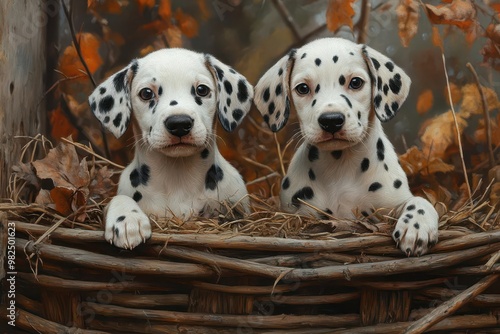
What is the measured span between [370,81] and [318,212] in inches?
23.3

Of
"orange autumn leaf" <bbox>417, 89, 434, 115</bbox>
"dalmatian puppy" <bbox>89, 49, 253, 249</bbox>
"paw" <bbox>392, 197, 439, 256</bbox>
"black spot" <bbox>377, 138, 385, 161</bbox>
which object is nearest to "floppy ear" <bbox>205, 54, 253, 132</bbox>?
"dalmatian puppy" <bbox>89, 49, 253, 249</bbox>

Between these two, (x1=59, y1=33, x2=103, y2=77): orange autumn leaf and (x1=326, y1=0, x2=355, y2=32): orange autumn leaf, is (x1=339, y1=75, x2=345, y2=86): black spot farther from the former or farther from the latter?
(x1=59, y1=33, x2=103, y2=77): orange autumn leaf

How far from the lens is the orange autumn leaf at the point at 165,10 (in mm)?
4359

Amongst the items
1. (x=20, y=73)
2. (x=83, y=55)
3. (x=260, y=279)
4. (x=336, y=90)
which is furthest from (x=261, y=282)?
(x=83, y=55)

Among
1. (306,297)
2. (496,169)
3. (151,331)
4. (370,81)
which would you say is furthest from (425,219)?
(496,169)

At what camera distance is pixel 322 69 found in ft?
10.8

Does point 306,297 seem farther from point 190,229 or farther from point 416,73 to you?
point 416,73

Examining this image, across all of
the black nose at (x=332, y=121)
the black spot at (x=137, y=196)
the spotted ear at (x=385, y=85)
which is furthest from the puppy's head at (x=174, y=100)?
the spotted ear at (x=385, y=85)

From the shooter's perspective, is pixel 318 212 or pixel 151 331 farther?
pixel 318 212

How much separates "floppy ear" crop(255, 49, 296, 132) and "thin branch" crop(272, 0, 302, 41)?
2.94 feet

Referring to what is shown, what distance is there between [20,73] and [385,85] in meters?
1.71

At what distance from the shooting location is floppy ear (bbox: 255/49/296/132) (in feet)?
11.3

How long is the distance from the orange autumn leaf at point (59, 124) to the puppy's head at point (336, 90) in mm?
1357

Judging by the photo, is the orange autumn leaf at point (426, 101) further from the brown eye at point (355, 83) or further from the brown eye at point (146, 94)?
the brown eye at point (146, 94)
